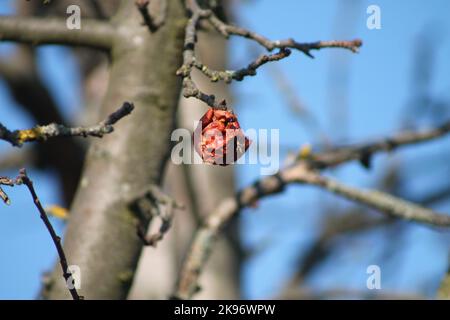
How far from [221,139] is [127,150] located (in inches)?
24.5

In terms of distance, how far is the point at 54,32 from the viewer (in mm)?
1930

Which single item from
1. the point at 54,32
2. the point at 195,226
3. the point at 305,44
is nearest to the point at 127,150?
the point at 54,32

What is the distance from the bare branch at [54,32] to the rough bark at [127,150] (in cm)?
4

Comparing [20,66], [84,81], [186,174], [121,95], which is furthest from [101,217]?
[84,81]

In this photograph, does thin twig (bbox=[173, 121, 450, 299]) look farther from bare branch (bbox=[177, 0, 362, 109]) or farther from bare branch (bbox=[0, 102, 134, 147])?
bare branch (bbox=[0, 102, 134, 147])

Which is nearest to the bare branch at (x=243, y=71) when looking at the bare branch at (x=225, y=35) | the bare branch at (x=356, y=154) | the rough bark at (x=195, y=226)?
the bare branch at (x=225, y=35)

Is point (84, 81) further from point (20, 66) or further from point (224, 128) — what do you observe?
point (224, 128)

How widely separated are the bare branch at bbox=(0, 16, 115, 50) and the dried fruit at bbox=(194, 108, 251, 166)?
0.71 meters

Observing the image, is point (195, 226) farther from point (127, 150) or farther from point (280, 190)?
point (127, 150)

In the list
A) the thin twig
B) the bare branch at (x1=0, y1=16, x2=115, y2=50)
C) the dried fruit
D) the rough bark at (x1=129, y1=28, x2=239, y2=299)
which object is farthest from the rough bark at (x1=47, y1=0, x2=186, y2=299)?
the rough bark at (x1=129, y1=28, x2=239, y2=299)

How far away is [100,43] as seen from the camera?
6.47 ft

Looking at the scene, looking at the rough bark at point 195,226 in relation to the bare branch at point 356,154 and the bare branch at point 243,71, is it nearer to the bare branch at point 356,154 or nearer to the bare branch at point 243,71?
the bare branch at point 356,154
